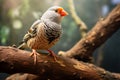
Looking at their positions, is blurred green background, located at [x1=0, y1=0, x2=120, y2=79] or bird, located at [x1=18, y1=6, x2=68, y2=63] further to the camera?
blurred green background, located at [x1=0, y1=0, x2=120, y2=79]

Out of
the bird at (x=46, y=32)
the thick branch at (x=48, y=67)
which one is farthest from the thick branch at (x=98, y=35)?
the bird at (x=46, y=32)

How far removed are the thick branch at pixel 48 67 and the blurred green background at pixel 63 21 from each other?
741 millimetres

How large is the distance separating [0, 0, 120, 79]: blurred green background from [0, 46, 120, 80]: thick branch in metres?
0.74

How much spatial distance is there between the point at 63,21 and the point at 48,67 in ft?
3.43

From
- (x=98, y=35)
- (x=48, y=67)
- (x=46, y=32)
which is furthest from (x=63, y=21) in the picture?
(x=48, y=67)

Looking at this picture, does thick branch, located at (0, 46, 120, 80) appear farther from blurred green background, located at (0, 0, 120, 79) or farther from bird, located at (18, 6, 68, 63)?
blurred green background, located at (0, 0, 120, 79)

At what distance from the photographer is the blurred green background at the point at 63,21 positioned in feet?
6.99

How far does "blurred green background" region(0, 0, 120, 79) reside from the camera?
2.13m

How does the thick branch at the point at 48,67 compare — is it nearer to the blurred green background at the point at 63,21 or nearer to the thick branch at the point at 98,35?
the thick branch at the point at 98,35

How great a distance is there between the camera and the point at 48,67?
1365mm

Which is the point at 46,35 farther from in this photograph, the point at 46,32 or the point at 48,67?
the point at 48,67

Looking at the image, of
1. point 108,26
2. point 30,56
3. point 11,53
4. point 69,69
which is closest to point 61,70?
point 69,69

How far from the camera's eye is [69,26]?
2.37m

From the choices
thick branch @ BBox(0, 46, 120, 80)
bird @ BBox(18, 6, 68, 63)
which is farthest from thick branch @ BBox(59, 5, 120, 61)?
bird @ BBox(18, 6, 68, 63)
